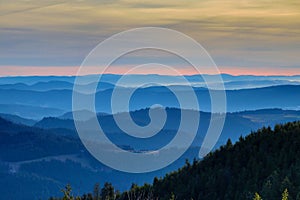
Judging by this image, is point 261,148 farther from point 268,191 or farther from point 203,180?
point 268,191

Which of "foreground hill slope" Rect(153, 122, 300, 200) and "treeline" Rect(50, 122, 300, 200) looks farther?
"foreground hill slope" Rect(153, 122, 300, 200)

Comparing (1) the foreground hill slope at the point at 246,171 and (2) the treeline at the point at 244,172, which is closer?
(2) the treeline at the point at 244,172

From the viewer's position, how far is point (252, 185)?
5062cm

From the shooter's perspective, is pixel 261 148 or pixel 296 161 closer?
pixel 296 161

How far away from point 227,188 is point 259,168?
4145 millimetres

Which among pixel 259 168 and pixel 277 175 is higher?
pixel 259 168

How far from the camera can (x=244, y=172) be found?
57.3 m

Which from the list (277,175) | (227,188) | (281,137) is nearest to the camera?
(277,175)

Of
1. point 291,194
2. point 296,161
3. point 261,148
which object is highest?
point 261,148

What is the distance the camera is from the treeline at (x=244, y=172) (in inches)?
1813

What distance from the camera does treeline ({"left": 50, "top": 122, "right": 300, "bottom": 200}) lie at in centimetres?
4606

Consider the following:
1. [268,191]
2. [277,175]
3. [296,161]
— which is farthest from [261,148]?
[268,191]

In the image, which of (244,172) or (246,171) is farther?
(246,171)

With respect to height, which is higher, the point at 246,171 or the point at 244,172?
the point at 246,171
